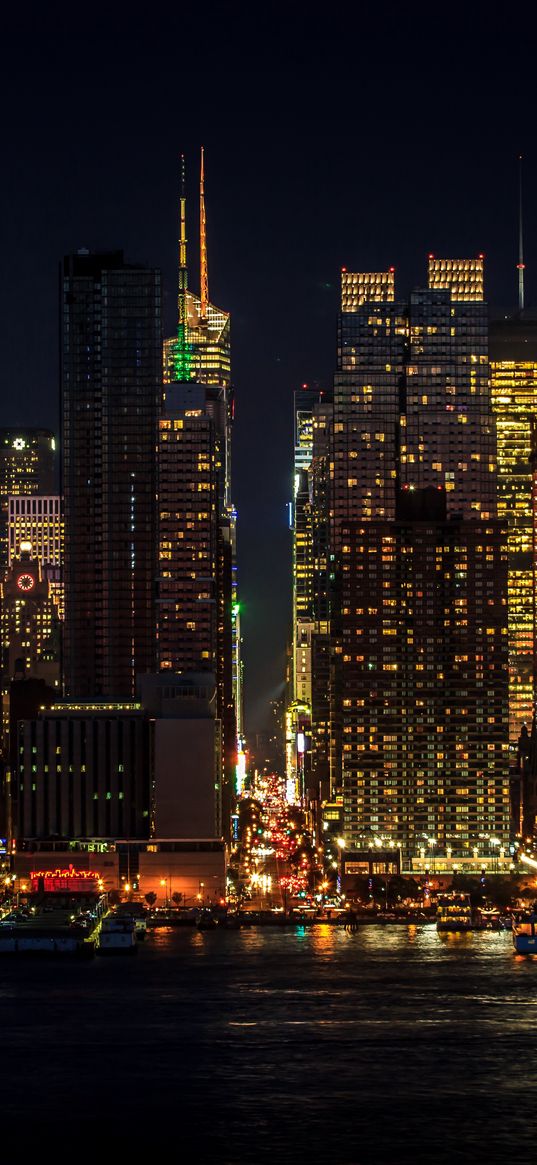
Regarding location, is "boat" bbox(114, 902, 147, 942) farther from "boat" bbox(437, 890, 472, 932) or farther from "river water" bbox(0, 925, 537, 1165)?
"boat" bbox(437, 890, 472, 932)

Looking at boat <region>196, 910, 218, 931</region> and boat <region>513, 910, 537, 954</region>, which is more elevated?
boat <region>513, 910, 537, 954</region>

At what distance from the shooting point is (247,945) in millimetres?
169375

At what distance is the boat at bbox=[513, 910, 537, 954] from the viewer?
165500 mm

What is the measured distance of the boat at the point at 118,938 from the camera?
6614 inches

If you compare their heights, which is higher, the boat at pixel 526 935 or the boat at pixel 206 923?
the boat at pixel 526 935

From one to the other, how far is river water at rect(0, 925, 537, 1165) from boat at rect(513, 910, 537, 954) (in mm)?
A: 4469

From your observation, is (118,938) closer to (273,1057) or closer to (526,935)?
(526,935)

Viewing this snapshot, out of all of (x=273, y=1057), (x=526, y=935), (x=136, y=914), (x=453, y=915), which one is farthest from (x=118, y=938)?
(x=273, y=1057)

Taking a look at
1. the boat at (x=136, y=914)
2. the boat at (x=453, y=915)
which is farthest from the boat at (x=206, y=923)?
the boat at (x=453, y=915)

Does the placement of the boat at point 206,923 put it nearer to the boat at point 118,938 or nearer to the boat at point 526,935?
the boat at point 118,938

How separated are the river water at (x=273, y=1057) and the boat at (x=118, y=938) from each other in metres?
8.52

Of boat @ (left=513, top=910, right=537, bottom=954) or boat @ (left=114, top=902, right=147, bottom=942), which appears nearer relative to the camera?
boat @ (left=513, top=910, right=537, bottom=954)

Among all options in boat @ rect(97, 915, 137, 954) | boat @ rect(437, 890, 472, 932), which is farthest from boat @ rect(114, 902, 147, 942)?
boat @ rect(437, 890, 472, 932)

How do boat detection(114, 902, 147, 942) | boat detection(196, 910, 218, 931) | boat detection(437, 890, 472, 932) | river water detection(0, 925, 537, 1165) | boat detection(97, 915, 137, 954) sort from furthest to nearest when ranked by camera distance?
1. boat detection(196, 910, 218, 931)
2. boat detection(437, 890, 472, 932)
3. boat detection(114, 902, 147, 942)
4. boat detection(97, 915, 137, 954)
5. river water detection(0, 925, 537, 1165)
